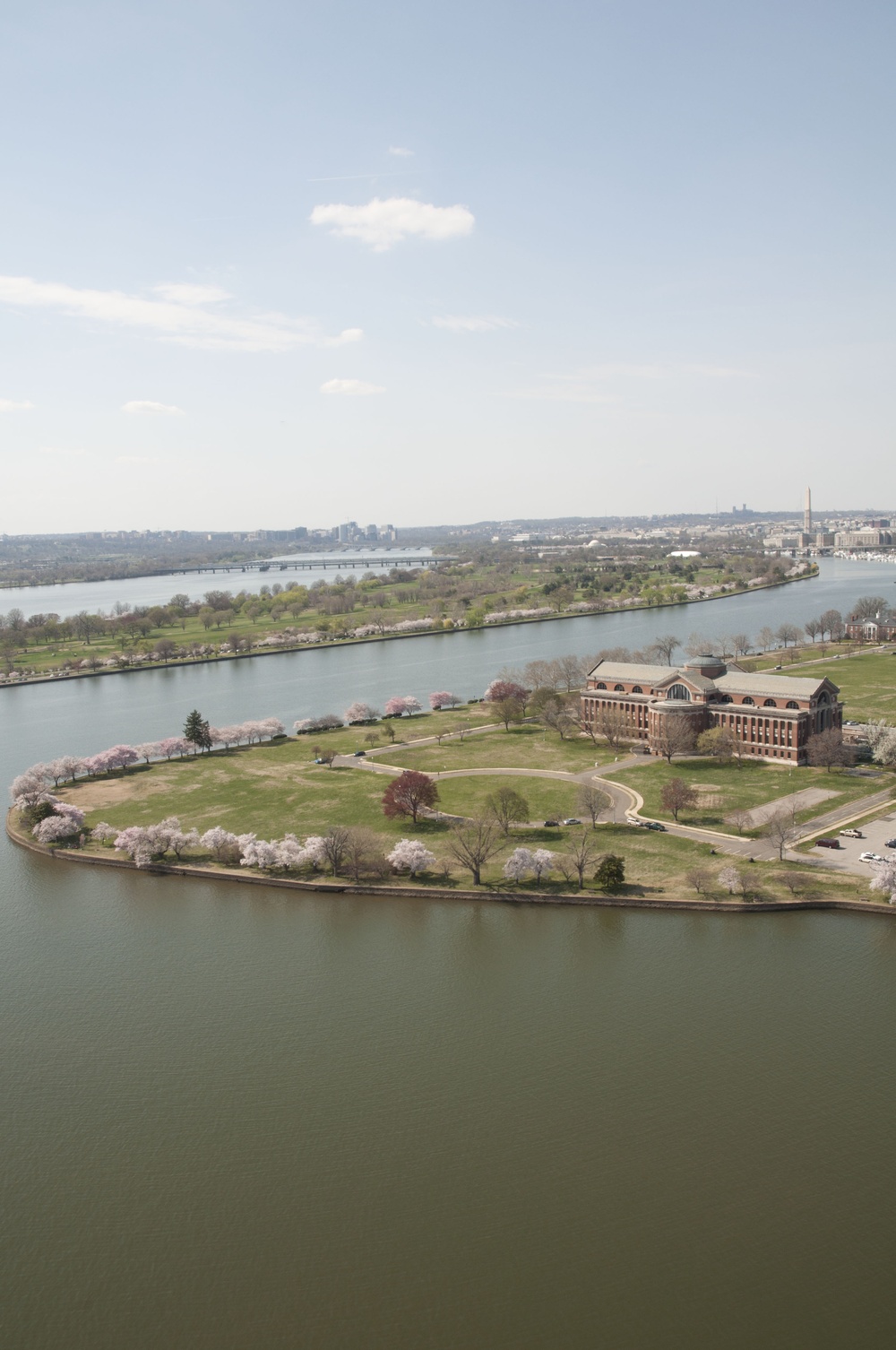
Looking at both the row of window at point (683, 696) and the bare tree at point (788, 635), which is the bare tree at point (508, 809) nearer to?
the row of window at point (683, 696)

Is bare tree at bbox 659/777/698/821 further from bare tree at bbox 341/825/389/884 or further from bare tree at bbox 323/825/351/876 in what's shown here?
bare tree at bbox 323/825/351/876

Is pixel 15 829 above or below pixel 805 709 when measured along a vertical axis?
below

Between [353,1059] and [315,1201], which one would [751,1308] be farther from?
[353,1059]

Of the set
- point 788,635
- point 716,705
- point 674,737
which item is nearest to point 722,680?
point 716,705

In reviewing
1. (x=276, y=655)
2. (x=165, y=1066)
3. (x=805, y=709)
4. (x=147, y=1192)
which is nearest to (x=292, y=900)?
(x=165, y=1066)

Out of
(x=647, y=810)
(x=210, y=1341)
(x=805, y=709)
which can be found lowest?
(x=210, y=1341)

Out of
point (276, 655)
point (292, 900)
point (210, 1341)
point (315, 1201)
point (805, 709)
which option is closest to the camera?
point (210, 1341)

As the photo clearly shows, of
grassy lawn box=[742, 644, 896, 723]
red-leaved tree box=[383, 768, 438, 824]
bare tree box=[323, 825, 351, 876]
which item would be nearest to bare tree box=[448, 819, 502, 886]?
red-leaved tree box=[383, 768, 438, 824]
